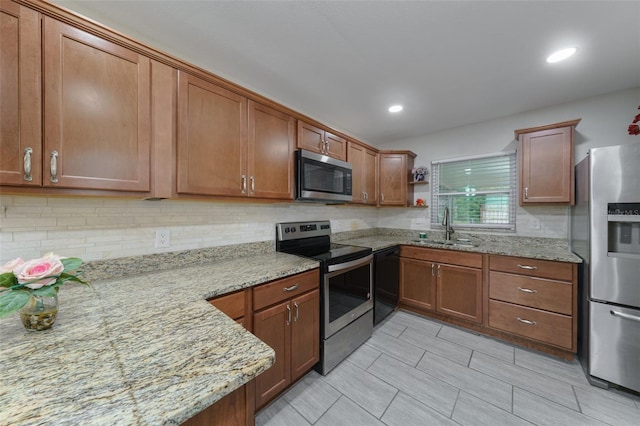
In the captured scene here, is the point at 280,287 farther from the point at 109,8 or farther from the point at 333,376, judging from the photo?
the point at 109,8

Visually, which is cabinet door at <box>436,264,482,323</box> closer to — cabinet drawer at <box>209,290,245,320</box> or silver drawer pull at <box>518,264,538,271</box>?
silver drawer pull at <box>518,264,538,271</box>

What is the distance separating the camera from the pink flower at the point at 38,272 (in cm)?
74

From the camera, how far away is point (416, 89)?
7.18 ft

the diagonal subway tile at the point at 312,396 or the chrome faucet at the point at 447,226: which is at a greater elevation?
the chrome faucet at the point at 447,226

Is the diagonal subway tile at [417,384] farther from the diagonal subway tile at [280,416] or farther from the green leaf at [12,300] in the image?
the green leaf at [12,300]

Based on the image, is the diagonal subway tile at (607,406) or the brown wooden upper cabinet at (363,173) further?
the brown wooden upper cabinet at (363,173)

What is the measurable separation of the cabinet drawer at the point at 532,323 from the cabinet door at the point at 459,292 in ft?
0.45

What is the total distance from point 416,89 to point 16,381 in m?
2.77

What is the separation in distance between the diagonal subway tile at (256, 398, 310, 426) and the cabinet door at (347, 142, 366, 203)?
2.00 m

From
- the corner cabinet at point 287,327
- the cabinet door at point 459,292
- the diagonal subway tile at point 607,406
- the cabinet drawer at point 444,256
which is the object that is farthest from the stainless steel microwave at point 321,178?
the diagonal subway tile at point 607,406

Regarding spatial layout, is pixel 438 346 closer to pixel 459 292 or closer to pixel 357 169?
pixel 459 292

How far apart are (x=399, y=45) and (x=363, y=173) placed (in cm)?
154

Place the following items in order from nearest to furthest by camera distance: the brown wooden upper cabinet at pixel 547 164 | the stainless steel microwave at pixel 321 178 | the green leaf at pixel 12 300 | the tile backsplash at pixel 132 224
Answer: the green leaf at pixel 12 300
the tile backsplash at pixel 132 224
the stainless steel microwave at pixel 321 178
the brown wooden upper cabinet at pixel 547 164

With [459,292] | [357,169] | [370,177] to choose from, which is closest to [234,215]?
[357,169]
